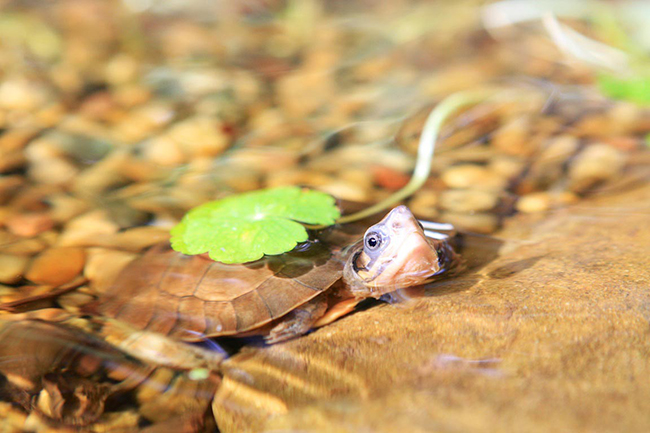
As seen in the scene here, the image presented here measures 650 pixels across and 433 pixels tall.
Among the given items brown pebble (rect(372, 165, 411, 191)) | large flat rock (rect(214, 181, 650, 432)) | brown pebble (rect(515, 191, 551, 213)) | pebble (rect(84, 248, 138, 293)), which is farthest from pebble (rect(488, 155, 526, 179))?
pebble (rect(84, 248, 138, 293))

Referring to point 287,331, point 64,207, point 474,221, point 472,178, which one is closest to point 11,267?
point 64,207

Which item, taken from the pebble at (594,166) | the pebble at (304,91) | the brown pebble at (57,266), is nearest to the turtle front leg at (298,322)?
the brown pebble at (57,266)

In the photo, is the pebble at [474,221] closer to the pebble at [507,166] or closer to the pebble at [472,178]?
the pebble at [472,178]

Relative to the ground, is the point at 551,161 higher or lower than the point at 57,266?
higher

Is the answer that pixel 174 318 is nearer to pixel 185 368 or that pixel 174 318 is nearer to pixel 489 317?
pixel 185 368

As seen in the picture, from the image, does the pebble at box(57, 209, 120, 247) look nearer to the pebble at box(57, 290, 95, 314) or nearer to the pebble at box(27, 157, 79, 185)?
the pebble at box(57, 290, 95, 314)

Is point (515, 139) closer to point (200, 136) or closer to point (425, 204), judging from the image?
point (425, 204)

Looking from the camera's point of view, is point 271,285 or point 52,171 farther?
point 52,171
